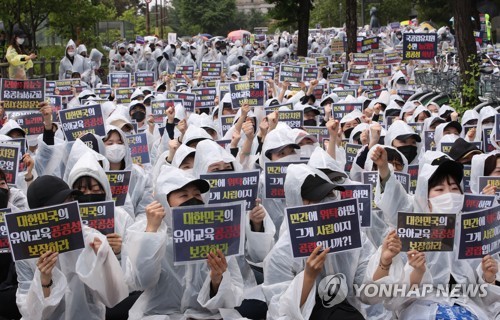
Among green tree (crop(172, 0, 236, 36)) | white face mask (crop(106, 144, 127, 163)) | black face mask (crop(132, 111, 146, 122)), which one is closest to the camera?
white face mask (crop(106, 144, 127, 163))

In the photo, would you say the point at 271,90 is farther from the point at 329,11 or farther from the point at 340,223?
the point at 329,11

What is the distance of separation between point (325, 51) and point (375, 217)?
36564 millimetres

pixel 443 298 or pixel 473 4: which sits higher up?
pixel 473 4

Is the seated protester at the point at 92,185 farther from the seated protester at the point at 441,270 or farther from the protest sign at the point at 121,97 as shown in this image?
the protest sign at the point at 121,97

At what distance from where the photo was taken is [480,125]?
11633 millimetres

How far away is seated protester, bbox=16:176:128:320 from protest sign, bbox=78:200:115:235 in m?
0.22

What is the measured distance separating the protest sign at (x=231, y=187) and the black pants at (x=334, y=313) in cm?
207

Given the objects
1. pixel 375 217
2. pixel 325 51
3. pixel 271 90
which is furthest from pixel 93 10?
pixel 375 217

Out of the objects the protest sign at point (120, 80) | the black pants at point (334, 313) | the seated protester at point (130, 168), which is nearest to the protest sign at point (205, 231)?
the black pants at point (334, 313)

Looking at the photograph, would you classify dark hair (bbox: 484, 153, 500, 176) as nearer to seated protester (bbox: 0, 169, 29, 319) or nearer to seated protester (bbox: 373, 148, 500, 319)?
seated protester (bbox: 373, 148, 500, 319)

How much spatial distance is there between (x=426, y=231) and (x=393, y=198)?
1.00 m

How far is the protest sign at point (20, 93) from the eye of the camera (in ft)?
39.9

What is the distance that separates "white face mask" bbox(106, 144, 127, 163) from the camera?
9609mm

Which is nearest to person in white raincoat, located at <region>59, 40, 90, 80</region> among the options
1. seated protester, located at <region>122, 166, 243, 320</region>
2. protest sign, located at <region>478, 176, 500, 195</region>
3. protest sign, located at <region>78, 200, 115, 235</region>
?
protest sign, located at <region>478, 176, 500, 195</region>
